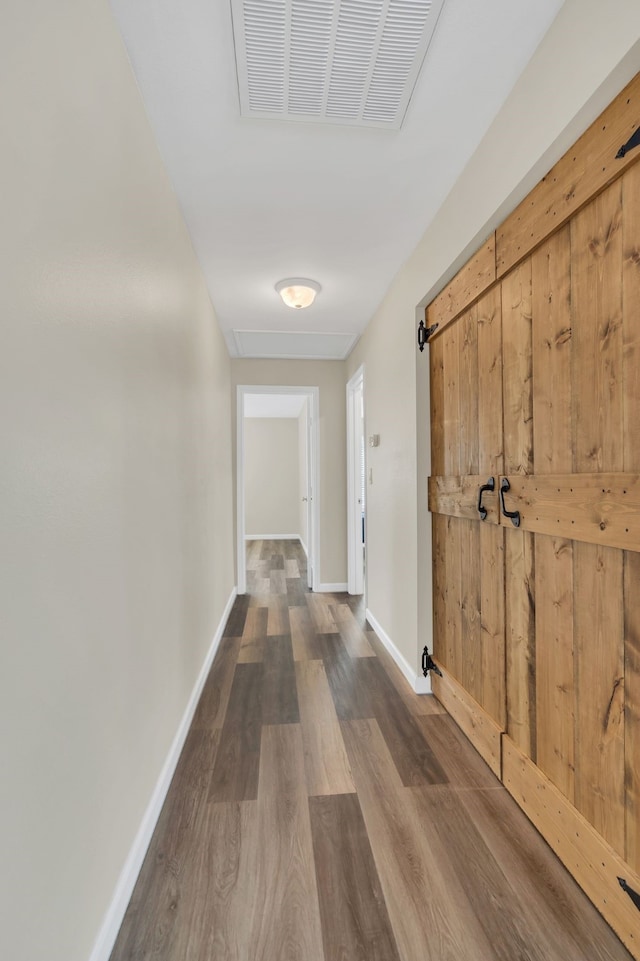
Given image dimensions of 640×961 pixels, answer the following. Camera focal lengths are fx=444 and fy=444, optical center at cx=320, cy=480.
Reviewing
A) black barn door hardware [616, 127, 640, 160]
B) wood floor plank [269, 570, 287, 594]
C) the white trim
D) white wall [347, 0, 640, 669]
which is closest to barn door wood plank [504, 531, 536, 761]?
white wall [347, 0, 640, 669]

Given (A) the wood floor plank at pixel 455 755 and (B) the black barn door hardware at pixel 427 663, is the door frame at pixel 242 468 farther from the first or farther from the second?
(A) the wood floor plank at pixel 455 755

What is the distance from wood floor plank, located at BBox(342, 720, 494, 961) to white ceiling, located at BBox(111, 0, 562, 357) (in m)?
2.41

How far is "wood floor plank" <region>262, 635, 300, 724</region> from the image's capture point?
218cm

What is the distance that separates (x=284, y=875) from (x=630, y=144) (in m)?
2.12

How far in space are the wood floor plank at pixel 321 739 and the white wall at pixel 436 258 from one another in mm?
559

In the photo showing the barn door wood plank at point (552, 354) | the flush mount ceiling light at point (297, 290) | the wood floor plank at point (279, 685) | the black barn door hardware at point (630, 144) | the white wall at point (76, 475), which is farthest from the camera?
the flush mount ceiling light at point (297, 290)

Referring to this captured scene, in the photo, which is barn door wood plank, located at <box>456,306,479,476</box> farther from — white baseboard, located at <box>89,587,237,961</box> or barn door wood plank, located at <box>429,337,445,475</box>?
white baseboard, located at <box>89,587,237,961</box>

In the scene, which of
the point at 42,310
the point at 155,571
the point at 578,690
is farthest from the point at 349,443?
the point at 42,310

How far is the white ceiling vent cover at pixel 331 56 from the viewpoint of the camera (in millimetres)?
1195

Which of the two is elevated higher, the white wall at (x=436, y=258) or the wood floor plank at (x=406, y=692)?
the white wall at (x=436, y=258)


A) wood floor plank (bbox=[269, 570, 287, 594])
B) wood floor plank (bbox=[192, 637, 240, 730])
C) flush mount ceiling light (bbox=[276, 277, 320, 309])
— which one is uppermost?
flush mount ceiling light (bbox=[276, 277, 320, 309])

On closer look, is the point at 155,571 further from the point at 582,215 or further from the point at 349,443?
the point at 349,443

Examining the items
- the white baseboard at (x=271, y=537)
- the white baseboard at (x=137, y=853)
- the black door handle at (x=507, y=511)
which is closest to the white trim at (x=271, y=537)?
the white baseboard at (x=271, y=537)

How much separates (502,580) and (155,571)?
1.28 m
